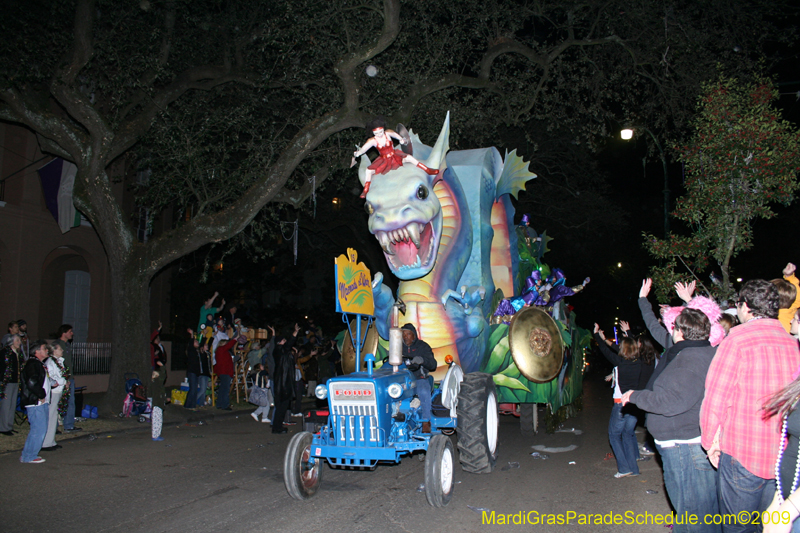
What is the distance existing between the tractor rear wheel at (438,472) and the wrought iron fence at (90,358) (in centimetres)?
1159

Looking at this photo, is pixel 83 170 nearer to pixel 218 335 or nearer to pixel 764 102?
pixel 218 335

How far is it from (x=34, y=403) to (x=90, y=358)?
8.31m

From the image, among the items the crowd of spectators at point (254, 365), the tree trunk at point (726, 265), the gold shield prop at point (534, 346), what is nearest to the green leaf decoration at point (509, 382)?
the gold shield prop at point (534, 346)

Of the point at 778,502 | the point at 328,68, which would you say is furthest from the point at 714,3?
the point at 778,502

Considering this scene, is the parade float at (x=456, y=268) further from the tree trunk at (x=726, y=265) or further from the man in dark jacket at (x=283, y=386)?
the tree trunk at (x=726, y=265)

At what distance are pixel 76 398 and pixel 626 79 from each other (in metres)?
12.8

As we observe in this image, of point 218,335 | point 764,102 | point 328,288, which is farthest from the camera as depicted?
point 328,288

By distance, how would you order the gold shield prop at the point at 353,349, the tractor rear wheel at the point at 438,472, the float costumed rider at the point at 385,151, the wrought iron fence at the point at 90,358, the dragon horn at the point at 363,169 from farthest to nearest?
the wrought iron fence at the point at 90,358 < the gold shield prop at the point at 353,349 < the dragon horn at the point at 363,169 < the float costumed rider at the point at 385,151 < the tractor rear wheel at the point at 438,472

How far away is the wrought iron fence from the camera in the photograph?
1452cm

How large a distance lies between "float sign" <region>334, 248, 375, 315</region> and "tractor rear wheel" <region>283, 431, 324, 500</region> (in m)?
1.31

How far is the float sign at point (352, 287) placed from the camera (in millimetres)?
5914

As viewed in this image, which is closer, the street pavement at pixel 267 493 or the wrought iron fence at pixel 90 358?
the street pavement at pixel 267 493

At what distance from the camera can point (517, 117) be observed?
13688 mm

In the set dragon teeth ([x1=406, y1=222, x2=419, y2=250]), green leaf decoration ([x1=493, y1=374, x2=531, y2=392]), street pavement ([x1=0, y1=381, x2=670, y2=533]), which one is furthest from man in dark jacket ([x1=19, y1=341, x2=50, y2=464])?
green leaf decoration ([x1=493, y1=374, x2=531, y2=392])
